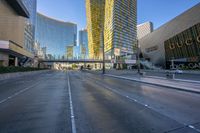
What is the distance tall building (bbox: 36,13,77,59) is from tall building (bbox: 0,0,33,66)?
97.4 metres

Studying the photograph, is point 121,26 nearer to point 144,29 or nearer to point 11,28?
point 144,29

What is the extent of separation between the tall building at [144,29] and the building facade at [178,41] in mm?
42527

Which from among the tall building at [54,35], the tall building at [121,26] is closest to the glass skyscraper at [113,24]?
the tall building at [121,26]

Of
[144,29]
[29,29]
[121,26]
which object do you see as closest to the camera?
[29,29]

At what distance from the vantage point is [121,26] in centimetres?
12625

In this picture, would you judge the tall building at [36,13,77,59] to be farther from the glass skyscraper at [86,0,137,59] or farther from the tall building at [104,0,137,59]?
the tall building at [104,0,137,59]

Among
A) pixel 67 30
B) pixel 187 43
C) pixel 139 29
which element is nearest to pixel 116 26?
pixel 139 29

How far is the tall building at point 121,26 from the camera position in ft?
374

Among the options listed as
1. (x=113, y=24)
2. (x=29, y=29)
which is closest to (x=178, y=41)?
(x=113, y=24)

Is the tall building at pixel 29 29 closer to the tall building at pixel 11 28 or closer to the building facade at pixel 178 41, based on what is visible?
the tall building at pixel 11 28

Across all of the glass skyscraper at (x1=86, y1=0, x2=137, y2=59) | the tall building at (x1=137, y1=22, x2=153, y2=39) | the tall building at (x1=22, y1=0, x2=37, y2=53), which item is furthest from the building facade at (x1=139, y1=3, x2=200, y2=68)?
the tall building at (x1=22, y1=0, x2=37, y2=53)

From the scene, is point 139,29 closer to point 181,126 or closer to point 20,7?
point 20,7

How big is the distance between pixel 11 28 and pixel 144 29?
110083mm

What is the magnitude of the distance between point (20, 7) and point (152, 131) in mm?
64319
